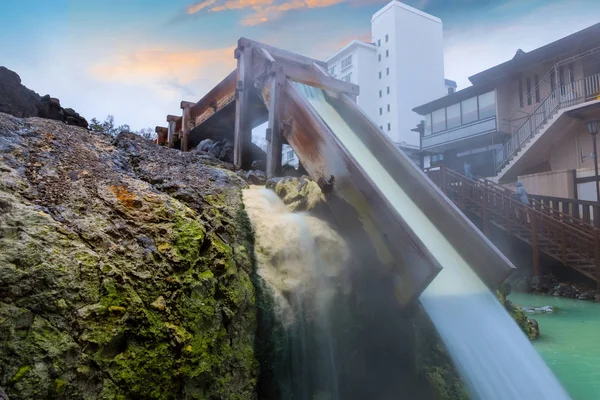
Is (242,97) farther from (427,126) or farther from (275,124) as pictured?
(427,126)

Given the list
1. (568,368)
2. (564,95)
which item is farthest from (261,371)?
(564,95)

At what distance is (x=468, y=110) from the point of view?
20359 mm

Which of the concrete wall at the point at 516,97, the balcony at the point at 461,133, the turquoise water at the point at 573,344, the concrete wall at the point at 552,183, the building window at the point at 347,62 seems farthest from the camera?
the building window at the point at 347,62

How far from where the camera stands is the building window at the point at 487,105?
18553 millimetres

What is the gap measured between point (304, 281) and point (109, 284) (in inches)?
67.0

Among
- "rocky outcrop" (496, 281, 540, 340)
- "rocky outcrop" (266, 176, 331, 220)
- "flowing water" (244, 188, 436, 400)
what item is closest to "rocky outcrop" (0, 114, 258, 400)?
"flowing water" (244, 188, 436, 400)

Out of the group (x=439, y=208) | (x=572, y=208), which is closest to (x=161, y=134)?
(x=439, y=208)

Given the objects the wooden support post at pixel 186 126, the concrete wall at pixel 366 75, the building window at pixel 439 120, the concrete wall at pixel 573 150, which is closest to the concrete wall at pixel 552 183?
the concrete wall at pixel 573 150

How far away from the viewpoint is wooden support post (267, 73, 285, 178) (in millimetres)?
5770

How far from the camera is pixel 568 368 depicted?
4.27 metres

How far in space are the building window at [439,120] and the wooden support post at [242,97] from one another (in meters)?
17.9

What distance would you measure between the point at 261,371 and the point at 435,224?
2.93 metres

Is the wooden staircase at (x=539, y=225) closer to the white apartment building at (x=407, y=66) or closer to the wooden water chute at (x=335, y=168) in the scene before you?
the wooden water chute at (x=335, y=168)

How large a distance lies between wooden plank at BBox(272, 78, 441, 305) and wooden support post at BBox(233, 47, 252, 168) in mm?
2311
